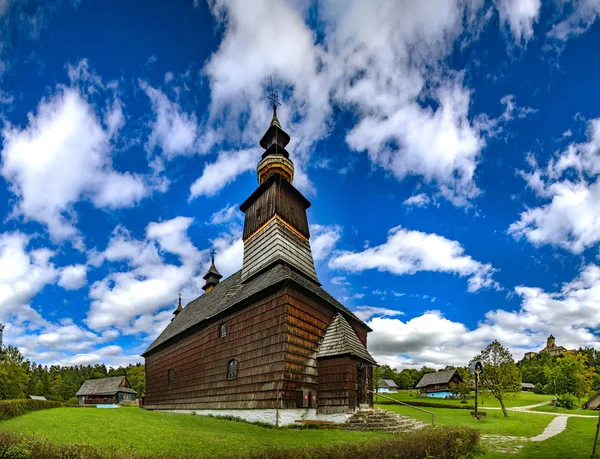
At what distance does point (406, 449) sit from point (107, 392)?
70455mm

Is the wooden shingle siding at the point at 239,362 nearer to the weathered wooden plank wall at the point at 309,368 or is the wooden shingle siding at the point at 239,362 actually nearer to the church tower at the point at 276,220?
the weathered wooden plank wall at the point at 309,368

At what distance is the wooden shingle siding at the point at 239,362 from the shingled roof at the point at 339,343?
10.6 ft

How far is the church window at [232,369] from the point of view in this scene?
1988 centimetres

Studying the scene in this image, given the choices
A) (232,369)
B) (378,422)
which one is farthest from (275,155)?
(378,422)

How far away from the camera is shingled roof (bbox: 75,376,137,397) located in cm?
6263

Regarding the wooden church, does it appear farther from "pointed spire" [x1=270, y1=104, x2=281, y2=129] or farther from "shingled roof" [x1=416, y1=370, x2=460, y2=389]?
"shingled roof" [x1=416, y1=370, x2=460, y2=389]

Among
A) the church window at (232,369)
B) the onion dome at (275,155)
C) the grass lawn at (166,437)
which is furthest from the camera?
the onion dome at (275,155)

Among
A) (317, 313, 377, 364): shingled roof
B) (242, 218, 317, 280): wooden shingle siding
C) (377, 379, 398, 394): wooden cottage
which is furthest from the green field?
(377, 379, 398, 394): wooden cottage

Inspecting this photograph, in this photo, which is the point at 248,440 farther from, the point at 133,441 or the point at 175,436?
the point at 133,441

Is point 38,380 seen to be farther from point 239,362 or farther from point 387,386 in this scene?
point 239,362

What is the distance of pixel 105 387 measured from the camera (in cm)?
6406

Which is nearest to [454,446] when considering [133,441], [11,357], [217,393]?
[133,441]

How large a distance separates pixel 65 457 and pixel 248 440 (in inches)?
237

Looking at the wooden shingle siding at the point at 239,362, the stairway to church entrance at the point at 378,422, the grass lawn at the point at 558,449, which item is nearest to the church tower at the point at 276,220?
the wooden shingle siding at the point at 239,362
